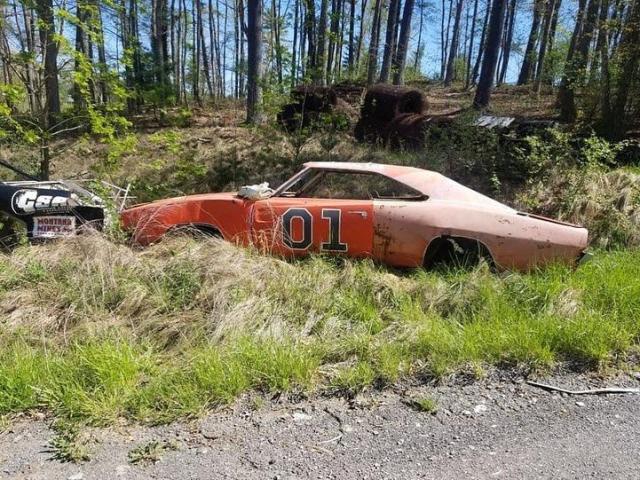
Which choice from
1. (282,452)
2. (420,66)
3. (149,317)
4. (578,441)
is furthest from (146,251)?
(420,66)

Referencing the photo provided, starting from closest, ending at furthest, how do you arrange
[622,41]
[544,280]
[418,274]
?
[544,280] → [418,274] → [622,41]

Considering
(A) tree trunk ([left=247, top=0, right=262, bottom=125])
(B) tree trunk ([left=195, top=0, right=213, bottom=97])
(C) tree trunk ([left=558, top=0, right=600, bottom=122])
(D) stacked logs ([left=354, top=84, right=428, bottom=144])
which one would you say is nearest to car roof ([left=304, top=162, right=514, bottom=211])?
(D) stacked logs ([left=354, top=84, right=428, bottom=144])

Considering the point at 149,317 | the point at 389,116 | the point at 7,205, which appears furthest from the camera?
the point at 389,116

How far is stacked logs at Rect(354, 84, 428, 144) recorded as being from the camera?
397 inches

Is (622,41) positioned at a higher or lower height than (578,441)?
higher

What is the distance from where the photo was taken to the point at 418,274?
4.52m

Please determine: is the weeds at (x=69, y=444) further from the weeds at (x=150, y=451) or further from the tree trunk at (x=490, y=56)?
the tree trunk at (x=490, y=56)

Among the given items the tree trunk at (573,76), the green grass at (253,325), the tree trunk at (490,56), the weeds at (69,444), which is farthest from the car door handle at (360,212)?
the tree trunk at (490,56)

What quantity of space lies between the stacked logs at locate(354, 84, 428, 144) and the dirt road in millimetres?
7767

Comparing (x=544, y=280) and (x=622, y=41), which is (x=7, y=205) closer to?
(x=544, y=280)

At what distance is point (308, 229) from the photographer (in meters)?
4.75

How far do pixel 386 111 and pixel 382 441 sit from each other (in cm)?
896

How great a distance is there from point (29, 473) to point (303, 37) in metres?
30.2

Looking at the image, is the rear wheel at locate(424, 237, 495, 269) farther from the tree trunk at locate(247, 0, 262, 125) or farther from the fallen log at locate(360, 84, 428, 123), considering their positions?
the tree trunk at locate(247, 0, 262, 125)
